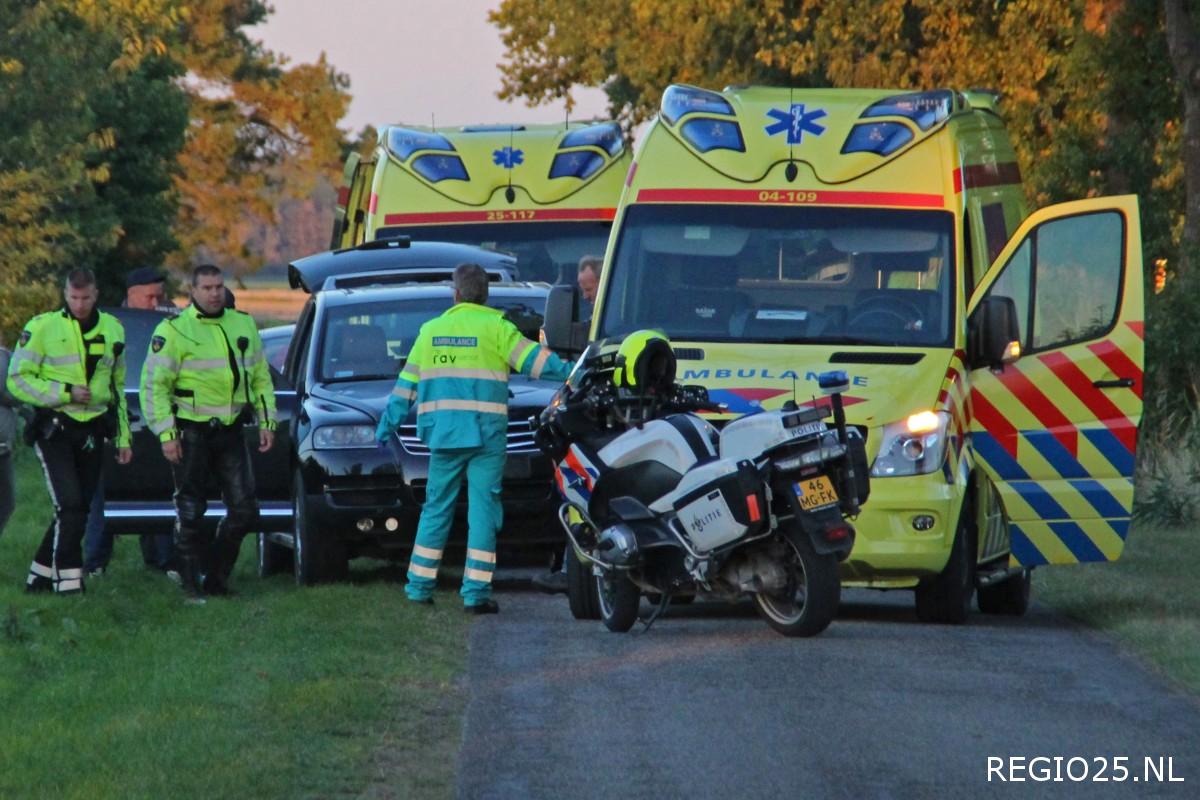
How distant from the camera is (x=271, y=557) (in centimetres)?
1506

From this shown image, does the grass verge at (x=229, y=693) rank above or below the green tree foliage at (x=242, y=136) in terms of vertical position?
below

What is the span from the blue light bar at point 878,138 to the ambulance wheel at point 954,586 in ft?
6.54

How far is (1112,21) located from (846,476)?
1588 centimetres

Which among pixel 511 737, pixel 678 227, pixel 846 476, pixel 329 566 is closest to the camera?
pixel 511 737

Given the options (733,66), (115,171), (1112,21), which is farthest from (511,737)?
(115,171)

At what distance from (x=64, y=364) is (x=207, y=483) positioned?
1.03 m

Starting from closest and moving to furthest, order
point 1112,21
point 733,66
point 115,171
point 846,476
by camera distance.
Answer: point 846,476
point 1112,21
point 733,66
point 115,171

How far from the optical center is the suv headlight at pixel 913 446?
11.2 metres

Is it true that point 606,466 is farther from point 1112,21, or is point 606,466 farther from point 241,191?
point 241,191

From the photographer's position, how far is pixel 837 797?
732 centimetres

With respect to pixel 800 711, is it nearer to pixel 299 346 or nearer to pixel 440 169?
pixel 299 346

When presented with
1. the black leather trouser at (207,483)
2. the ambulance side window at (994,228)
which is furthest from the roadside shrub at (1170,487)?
the black leather trouser at (207,483)

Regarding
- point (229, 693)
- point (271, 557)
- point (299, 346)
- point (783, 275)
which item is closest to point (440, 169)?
point (299, 346)

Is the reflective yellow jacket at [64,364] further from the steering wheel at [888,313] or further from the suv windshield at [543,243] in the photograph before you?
the suv windshield at [543,243]
